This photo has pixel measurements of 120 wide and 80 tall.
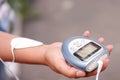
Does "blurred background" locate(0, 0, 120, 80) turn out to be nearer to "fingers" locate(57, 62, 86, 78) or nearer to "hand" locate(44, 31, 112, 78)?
"hand" locate(44, 31, 112, 78)

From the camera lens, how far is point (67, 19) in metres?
3.27

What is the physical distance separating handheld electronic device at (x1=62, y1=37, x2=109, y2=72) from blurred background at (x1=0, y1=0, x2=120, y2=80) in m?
1.73

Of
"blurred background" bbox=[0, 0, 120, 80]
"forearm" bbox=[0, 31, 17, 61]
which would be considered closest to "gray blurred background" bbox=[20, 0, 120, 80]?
"blurred background" bbox=[0, 0, 120, 80]

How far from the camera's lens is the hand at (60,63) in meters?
1.02

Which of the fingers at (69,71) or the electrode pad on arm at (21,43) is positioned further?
the electrode pad on arm at (21,43)

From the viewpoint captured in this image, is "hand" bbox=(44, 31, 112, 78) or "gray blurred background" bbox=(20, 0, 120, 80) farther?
"gray blurred background" bbox=(20, 0, 120, 80)

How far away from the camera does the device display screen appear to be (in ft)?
3.49

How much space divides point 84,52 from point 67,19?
2194 millimetres

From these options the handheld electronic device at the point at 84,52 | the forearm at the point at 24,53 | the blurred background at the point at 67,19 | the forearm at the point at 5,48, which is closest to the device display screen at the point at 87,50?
the handheld electronic device at the point at 84,52

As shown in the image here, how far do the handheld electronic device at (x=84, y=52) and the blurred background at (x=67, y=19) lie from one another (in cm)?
173

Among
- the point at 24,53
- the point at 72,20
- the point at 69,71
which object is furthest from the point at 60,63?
the point at 72,20

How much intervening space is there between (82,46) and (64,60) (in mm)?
70

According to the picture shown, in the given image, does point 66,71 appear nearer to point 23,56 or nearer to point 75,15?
point 23,56

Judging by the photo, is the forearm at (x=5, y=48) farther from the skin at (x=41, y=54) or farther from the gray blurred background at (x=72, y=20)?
the gray blurred background at (x=72, y=20)
